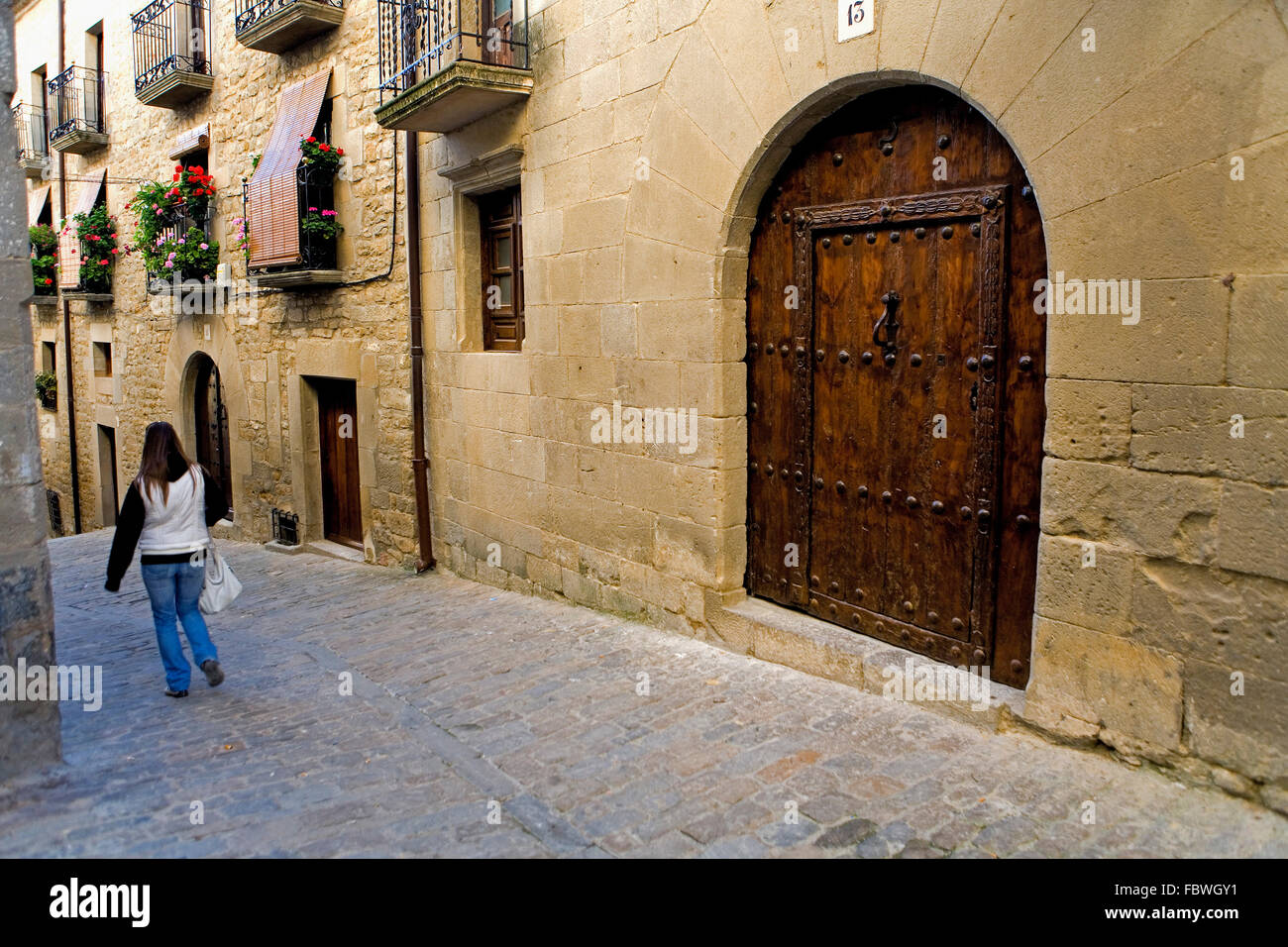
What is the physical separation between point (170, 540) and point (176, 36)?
931cm

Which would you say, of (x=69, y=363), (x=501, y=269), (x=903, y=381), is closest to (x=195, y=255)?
(x=501, y=269)

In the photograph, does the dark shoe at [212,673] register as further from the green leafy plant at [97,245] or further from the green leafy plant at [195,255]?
the green leafy plant at [97,245]

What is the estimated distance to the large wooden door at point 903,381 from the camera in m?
4.02

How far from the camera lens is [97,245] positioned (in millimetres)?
14453

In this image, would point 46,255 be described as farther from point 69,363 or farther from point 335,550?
point 335,550

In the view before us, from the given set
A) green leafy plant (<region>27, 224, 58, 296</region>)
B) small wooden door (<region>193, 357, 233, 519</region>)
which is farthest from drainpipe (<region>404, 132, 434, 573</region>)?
green leafy plant (<region>27, 224, 58, 296</region>)

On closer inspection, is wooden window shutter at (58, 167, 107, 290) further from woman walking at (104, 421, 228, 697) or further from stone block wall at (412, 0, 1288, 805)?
stone block wall at (412, 0, 1288, 805)

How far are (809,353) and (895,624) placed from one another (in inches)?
53.1

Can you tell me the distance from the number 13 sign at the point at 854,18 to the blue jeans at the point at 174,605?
400cm

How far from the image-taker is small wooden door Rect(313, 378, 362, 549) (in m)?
10.0

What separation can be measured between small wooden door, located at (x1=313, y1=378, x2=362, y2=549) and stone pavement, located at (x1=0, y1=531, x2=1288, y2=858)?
4.38 m

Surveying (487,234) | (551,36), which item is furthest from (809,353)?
(487,234)

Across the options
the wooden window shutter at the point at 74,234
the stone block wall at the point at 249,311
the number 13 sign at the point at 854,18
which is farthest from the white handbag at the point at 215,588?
the wooden window shutter at the point at 74,234

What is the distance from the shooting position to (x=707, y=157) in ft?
17.0
